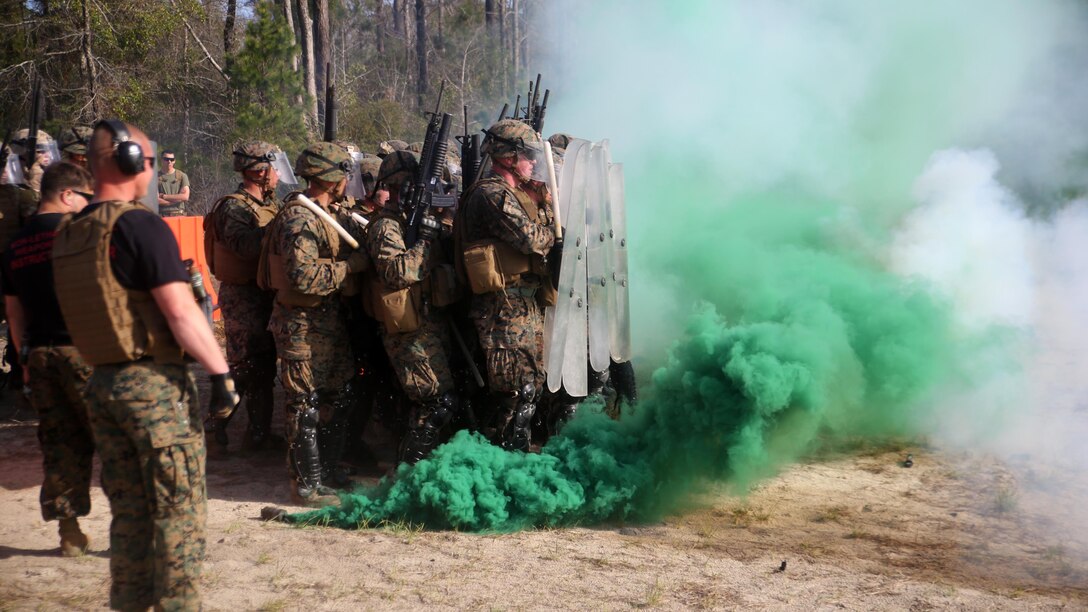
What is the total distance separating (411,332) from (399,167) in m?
1.11

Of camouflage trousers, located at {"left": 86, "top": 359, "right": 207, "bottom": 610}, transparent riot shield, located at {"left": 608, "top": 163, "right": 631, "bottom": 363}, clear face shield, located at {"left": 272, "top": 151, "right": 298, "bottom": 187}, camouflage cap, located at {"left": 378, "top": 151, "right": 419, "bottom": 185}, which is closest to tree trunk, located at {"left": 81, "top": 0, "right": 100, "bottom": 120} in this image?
clear face shield, located at {"left": 272, "top": 151, "right": 298, "bottom": 187}

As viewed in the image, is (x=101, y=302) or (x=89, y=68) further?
(x=89, y=68)

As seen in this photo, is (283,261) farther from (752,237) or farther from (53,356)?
(752,237)

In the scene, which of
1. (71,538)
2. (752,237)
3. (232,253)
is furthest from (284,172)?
(752,237)

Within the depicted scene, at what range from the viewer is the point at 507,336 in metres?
5.50

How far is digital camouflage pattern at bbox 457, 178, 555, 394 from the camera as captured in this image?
17.7 ft

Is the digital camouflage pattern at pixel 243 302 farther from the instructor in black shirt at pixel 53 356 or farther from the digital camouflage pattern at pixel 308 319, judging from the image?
the instructor in black shirt at pixel 53 356

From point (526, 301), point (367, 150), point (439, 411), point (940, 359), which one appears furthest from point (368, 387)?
point (367, 150)

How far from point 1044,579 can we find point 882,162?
Answer: 4.99 metres

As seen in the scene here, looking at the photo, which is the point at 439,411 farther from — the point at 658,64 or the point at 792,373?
the point at 658,64

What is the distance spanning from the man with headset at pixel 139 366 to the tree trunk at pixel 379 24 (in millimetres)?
26951

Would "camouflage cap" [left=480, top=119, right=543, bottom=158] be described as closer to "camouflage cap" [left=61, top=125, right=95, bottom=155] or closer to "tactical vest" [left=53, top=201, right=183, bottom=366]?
"tactical vest" [left=53, top=201, right=183, bottom=366]

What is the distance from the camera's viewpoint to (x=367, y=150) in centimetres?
1873

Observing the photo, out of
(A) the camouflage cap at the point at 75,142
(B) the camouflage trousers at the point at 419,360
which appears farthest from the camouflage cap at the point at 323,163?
(A) the camouflage cap at the point at 75,142
